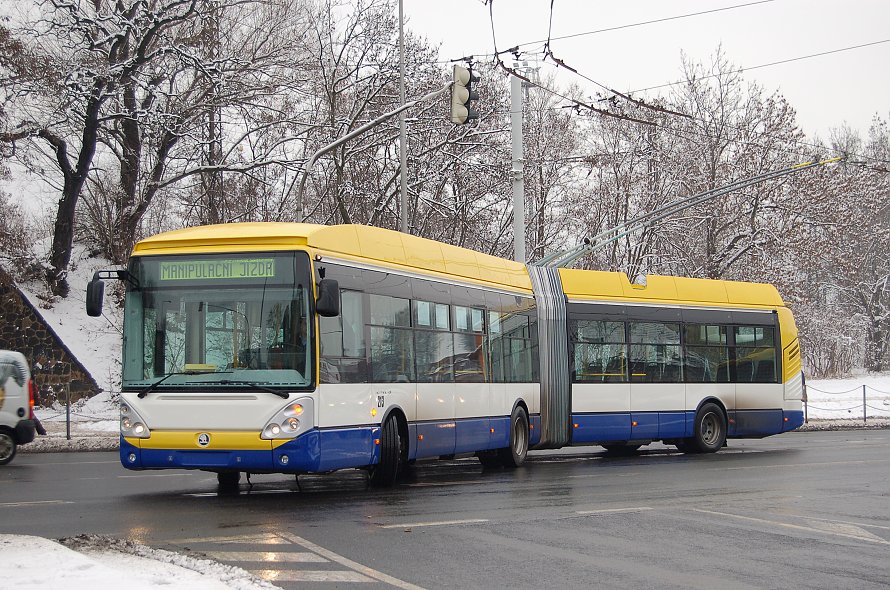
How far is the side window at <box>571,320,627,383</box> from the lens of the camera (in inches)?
848

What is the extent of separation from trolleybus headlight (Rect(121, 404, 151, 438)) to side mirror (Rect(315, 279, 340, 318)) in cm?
243

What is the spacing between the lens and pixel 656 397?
73.2 ft

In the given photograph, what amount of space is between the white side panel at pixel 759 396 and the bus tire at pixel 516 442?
233 inches

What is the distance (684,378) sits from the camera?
22.9 meters

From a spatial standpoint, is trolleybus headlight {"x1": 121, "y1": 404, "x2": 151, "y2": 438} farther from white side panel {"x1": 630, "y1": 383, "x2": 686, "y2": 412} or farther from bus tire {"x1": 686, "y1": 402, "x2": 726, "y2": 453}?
bus tire {"x1": 686, "y1": 402, "x2": 726, "y2": 453}

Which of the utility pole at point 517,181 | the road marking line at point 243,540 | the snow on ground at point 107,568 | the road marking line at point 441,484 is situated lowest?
the road marking line at point 441,484

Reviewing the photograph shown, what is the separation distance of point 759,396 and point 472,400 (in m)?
8.47

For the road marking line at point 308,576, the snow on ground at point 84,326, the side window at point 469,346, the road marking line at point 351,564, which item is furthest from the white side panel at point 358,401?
the snow on ground at point 84,326

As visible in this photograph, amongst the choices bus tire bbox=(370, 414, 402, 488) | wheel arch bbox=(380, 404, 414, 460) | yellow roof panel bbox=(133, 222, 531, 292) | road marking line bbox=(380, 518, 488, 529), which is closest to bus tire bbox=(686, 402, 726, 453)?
yellow roof panel bbox=(133, 222, 531, 292)

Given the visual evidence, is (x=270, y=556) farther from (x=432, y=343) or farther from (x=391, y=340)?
A: (x=432, y=343)

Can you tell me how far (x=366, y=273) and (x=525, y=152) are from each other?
32216mm

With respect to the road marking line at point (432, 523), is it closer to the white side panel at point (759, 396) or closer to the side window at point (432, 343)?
the side window at point (432, 343)

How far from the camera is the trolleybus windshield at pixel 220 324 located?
43.8 ft

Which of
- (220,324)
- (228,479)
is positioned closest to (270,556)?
(220,324)
